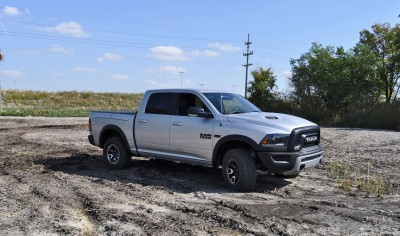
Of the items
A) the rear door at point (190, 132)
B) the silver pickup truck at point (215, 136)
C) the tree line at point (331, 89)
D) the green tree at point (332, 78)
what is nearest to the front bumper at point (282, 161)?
the silver pickup truck at point (215, 136)

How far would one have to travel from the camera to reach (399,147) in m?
13.8

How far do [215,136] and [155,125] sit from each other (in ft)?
5.65

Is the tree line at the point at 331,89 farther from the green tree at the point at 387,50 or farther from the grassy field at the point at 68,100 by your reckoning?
the grassy field at the point at 68,100

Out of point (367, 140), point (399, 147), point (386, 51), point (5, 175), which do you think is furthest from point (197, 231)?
Result: point (386, 51)

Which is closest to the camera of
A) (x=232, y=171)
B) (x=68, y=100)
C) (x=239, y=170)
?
(x=239, y=170)

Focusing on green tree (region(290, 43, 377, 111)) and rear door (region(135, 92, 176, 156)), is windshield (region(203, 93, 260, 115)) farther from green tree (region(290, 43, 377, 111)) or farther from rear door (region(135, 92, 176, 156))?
green tree (region(290, 43, 377, 111))

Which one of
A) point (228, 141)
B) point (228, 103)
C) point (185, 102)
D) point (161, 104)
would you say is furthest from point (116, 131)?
point (228, 141)

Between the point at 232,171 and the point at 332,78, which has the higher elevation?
the point at 332,78

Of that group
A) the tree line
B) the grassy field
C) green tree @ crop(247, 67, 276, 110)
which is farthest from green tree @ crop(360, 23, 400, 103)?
the grassy field

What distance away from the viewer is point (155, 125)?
9172 mm

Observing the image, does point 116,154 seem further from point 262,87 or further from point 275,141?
point 262,87

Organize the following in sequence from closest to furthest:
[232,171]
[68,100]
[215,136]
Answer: [232,171]
[215,136]
[68,100]

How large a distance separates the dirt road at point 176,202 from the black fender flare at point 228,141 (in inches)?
22.1

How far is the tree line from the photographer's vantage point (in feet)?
91.0
